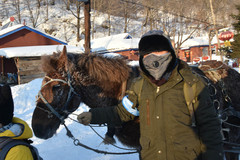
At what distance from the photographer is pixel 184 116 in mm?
1490

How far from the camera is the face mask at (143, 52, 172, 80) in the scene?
1.54 meters

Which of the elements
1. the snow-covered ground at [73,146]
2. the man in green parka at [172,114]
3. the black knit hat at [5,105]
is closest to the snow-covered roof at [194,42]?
the snow-covered ground at [73,146]

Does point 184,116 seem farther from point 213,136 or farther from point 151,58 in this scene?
point 151,58

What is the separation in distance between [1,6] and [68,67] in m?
58.8

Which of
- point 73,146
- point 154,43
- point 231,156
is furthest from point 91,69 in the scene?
point 231,156

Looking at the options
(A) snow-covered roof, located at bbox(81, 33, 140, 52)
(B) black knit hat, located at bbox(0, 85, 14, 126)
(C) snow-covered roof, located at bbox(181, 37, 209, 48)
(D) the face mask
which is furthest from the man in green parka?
(C) snow-covered roof, located at bbox(181, 37, 209, 48)

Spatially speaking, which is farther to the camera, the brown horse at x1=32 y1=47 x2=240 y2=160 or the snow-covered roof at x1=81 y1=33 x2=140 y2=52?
the snow-covered roof at x1=81 y1=33 x2=140 y2=52

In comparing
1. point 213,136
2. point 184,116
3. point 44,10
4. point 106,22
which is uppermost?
point 44,10

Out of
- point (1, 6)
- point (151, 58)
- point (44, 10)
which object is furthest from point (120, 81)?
point (1, 6)

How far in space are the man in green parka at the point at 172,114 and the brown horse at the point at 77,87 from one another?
75 cm

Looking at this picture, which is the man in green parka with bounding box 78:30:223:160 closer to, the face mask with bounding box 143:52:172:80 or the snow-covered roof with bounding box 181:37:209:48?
the face mask with bounding box 143:52:172:80

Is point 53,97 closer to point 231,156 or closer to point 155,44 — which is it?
point 155,44

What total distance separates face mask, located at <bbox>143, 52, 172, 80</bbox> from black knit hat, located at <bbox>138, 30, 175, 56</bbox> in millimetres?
108

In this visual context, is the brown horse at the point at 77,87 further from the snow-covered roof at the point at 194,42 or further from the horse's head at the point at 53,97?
the snow-covered roof at the point at 194,42
